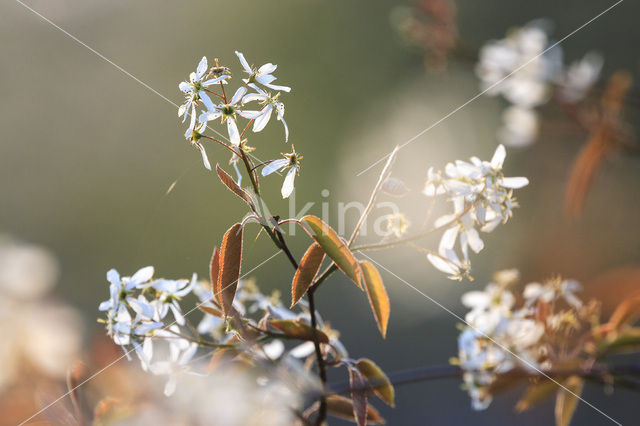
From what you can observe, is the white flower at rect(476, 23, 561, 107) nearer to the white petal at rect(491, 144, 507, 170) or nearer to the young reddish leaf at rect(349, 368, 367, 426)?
the white petal at rect(491, 144, 507, 170)

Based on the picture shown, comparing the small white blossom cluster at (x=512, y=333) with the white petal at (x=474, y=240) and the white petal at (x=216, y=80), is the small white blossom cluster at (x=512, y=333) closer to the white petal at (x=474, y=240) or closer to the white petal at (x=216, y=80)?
the white petal at (x=474, y=240)

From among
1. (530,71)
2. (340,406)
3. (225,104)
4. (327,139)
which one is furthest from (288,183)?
(327,139)

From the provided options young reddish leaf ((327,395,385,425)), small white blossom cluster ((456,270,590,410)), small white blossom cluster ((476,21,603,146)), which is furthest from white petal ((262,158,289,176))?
small white blossom cluster ((476,21,603,146))

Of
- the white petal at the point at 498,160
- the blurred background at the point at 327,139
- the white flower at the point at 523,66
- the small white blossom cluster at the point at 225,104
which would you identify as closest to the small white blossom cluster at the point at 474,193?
the white petal at the point at 498,160

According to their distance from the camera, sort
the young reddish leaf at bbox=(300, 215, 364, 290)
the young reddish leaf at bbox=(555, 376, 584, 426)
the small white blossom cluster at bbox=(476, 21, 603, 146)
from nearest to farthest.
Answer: the young reddish leaf at bbox=(300, 215, 364, 290) < the young reddish leaf at bbox=(555, 376, 584, 426) < the small white blossom cluster at bbox=(476, 21, 603, 146)

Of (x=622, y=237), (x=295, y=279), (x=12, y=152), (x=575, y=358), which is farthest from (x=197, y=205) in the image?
(x=12, y=152)

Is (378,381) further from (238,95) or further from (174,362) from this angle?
(238,95)
